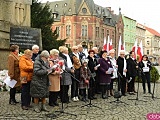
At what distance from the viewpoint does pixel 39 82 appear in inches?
272

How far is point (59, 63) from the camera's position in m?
7.13

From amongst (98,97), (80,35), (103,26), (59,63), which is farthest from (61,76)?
(103,26)

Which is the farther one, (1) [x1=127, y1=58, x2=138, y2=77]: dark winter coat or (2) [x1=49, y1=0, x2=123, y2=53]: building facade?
(2) [x1=49, y1=0, x2=123, y2=53]: building facade

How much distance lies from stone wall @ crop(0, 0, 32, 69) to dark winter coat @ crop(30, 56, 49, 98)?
4.38 metres

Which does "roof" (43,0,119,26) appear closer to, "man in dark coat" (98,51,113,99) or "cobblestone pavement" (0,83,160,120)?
"man in dark coat" (98,51,113,99)

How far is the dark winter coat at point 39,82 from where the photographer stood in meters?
6.87

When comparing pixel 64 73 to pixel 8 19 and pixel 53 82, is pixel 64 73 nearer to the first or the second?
pixel 53 82

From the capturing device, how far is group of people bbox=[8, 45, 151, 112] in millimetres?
6992

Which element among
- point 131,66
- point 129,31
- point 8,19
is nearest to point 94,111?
point 131,66

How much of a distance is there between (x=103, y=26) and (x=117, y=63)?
5784cm

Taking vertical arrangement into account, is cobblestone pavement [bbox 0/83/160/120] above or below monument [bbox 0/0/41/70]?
below

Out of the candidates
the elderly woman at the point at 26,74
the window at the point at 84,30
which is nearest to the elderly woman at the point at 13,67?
the elderly woman at the point at 26,74

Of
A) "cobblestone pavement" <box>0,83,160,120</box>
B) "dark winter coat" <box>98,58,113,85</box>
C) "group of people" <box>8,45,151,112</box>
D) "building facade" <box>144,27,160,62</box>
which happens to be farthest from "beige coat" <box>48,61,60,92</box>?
"building facade" <box>144,27,160,62</box>

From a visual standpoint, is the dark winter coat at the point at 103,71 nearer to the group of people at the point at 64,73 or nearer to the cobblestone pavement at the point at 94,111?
the group of people at the point at 64,73
